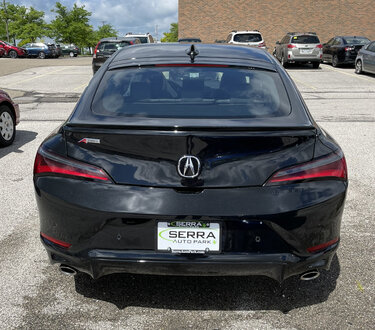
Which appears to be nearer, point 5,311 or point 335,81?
point 5,311

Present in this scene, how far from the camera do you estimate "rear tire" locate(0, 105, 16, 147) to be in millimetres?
7398

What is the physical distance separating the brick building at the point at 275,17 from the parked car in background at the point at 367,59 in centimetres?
2414

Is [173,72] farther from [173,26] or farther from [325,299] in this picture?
[173,26]

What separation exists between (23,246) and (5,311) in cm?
103

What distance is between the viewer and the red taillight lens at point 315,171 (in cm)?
255

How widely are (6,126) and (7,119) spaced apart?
0.14 m

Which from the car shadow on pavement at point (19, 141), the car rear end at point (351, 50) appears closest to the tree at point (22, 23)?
the car rear end at point (351, 50)

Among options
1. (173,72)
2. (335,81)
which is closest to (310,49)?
(335,81)

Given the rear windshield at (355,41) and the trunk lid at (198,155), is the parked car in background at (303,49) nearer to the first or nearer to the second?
the rear windshield at (355,41)

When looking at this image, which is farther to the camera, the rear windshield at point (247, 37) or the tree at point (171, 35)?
the tree at point (171, 35)

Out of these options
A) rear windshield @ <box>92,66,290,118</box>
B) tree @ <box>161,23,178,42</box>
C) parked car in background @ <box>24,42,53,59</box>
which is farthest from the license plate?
tree @ <box>161,23,178,42</box>

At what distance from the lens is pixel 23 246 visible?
152 inches

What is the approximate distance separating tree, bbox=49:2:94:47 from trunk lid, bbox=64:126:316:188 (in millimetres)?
71084

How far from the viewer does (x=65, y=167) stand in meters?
2.67
